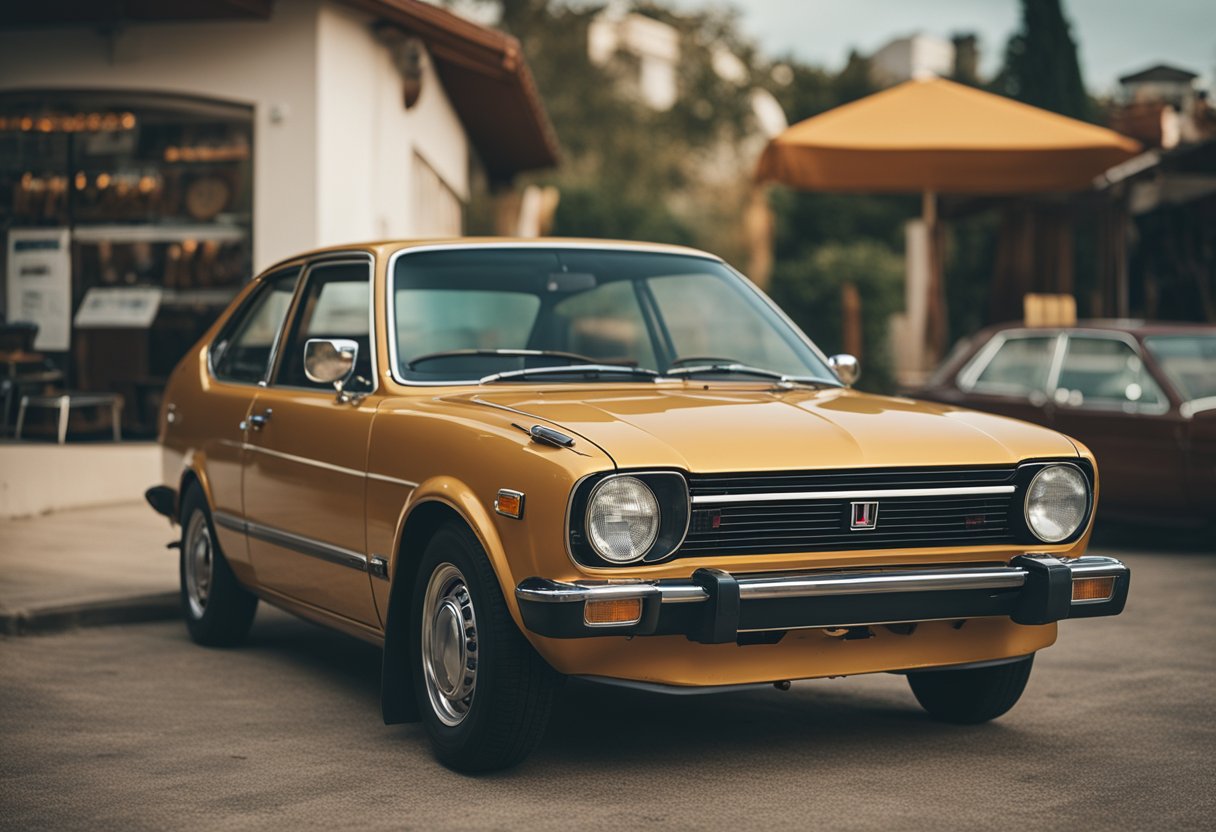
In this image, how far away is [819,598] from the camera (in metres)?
4.81

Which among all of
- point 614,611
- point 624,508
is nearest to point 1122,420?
point 624,508

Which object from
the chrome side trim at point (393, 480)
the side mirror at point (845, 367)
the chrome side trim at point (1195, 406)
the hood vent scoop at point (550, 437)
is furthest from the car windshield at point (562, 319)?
the chrome side trim at point (1195, 406)

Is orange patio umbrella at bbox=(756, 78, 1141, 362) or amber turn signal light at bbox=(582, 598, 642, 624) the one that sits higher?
orange patio umbrella at bbox=(756, 78, 1141, 362)

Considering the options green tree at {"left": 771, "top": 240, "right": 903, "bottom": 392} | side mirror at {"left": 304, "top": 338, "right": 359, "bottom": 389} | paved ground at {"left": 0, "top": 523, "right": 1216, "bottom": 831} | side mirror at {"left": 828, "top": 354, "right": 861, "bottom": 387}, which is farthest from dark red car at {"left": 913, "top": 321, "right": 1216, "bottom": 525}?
green tree at {"left": 771, "top": 240, "right": 903, "bottom": 392}

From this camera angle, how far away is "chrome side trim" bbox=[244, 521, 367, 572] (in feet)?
19.1

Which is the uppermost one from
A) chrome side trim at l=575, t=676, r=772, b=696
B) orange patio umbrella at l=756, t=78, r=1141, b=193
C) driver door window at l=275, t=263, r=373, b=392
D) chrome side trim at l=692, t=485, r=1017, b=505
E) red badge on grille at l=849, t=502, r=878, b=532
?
orange patio umbrella at l=756, t=78, r=1141, b=193

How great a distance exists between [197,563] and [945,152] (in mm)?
8206

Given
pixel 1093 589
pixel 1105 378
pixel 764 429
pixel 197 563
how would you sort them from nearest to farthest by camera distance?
1. pixel 764 429
2. pixel 1093 589
3. pixel 197 563
4. pixel 1105 378

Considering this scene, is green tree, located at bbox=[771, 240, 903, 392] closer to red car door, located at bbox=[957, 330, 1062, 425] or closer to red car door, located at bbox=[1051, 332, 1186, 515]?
red car door, located at bbox=[957, 330, 1062, 425]

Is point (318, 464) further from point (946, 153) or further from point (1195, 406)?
point (946, 153)

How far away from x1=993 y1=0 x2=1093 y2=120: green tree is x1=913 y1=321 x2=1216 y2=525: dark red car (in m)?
13.7

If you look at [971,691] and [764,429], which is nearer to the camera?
[764,429]

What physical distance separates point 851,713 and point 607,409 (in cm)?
161

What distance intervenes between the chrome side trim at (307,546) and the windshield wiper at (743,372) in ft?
4.22
